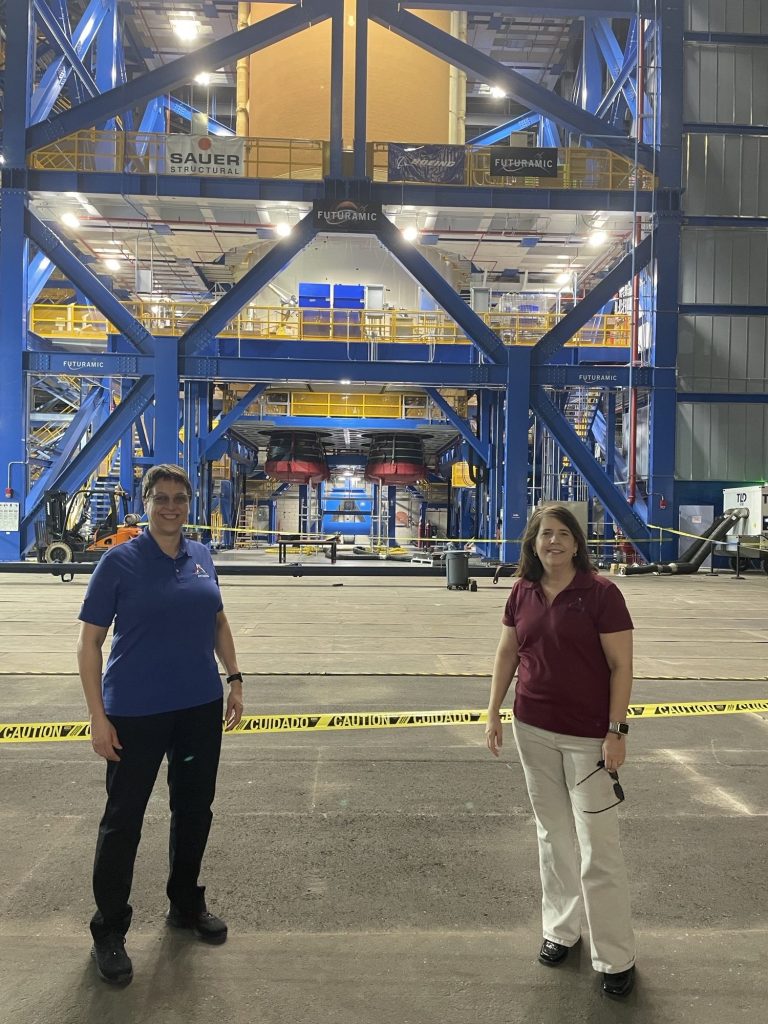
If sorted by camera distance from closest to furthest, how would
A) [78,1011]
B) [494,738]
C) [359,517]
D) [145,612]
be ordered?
[78,1011]
[145,612]
[494,738]
[359,517]

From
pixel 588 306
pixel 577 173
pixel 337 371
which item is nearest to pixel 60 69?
pixel 337 371

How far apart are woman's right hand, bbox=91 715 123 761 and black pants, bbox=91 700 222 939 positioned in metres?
0.03

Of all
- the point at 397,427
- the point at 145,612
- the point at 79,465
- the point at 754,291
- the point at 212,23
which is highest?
the point at 212,23

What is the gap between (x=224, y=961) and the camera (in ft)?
9.76

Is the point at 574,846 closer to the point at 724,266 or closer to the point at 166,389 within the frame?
the point at 166,389

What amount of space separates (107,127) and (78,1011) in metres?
32.0

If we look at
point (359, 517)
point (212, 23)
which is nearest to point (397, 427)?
point (359, 517)

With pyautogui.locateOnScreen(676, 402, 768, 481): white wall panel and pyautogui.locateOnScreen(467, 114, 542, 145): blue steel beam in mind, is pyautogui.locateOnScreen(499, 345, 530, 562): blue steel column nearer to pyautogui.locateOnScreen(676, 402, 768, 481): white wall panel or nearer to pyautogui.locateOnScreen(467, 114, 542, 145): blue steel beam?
pyautogui.locateOnScreen(676, 402, 768, 481): white wall panel

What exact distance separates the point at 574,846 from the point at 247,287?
67.3 ft

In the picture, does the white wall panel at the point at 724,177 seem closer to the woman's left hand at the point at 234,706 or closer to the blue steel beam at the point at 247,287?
the blue steel beam at the point at 247,287

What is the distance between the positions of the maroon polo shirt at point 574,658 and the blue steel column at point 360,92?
2116cm

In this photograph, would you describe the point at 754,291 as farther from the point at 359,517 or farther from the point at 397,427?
the point at 359,517

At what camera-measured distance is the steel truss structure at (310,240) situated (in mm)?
21219

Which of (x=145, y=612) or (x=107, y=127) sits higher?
(x=107, y=127)
